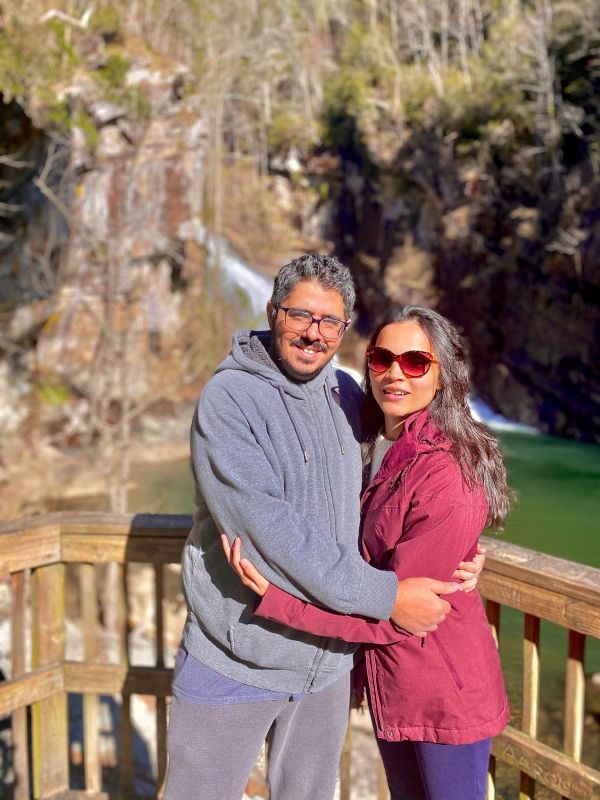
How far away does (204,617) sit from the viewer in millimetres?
1754

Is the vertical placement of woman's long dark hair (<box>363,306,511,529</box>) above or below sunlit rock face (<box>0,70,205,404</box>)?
below

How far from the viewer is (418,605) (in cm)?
163

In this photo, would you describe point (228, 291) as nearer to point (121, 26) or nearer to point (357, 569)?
point (121, 26)

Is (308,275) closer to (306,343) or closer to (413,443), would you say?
(306,343)

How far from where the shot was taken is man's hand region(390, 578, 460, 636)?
1.63m

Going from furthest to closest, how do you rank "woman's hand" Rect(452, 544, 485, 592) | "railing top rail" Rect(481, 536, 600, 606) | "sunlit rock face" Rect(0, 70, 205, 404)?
"sunlit rock face" Rect(0, 70, 205, 404) < "railing top rail" Rect(481, 536, 600, 606) < "woman's hand" Rect(452, 544, 485, 592)

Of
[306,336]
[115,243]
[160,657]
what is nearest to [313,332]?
[306,336]

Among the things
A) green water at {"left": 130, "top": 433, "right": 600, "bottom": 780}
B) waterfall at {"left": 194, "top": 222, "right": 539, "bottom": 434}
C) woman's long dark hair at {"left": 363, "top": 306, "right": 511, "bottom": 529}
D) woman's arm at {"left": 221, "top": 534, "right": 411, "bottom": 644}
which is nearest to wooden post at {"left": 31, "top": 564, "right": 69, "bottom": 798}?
woman's arm at {"left": 221, "top": 534, "right": 411, "bottom": 644}

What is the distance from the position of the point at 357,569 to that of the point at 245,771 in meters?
0.67

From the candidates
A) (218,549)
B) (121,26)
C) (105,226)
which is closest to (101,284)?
(105,226)

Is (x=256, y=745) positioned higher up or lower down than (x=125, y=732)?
higher up

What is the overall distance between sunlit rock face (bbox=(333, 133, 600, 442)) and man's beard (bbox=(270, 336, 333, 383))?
16.0m

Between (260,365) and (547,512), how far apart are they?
34.1 feet

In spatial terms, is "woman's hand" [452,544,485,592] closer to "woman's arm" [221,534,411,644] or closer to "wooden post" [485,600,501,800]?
"woman's arm" [221,534,411,644]
